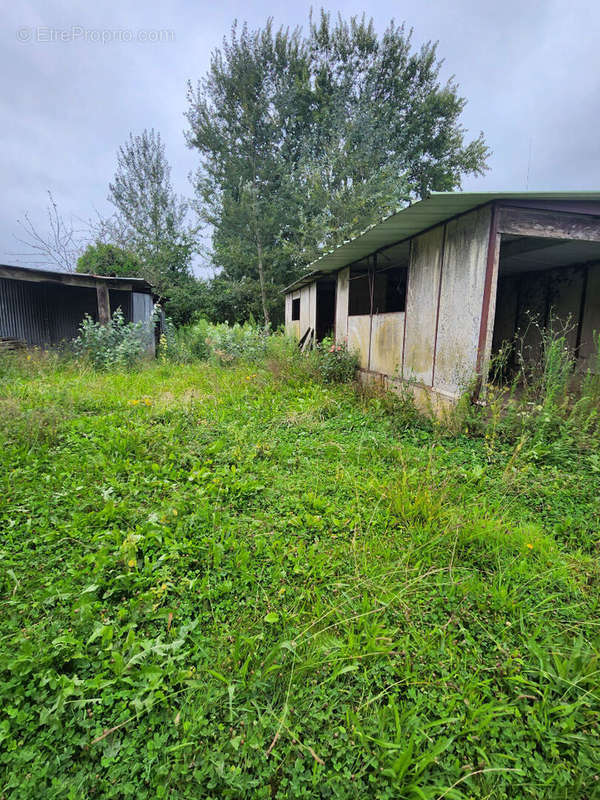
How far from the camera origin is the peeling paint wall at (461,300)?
164 inches

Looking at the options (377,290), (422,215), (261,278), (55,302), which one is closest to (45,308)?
(55,302)

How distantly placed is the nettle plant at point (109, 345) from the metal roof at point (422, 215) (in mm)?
4916

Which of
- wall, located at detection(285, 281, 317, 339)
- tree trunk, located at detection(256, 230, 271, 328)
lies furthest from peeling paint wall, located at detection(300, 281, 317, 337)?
tree trunk, located at detection(256, 230, 271, 328)

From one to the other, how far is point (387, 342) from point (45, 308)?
978 cm

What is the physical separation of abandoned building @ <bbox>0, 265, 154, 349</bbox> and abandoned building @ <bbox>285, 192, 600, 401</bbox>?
219 inches

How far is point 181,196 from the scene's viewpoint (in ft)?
72.3

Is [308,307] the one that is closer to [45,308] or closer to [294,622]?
[45,308]

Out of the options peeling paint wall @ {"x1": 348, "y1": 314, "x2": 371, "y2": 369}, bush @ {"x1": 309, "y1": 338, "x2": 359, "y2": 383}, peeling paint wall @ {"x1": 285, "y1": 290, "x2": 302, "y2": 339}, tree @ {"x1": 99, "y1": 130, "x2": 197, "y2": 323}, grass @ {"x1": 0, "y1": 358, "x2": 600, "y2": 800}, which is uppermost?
tree @ {"x1": 99, "y1": 130, "x2": 197, "y2": 323}

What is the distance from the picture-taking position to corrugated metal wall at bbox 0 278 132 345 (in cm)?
950

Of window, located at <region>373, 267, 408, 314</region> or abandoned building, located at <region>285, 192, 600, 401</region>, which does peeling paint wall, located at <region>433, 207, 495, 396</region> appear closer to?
abandoned building, located at <region>285, 192, 600, 401</region>

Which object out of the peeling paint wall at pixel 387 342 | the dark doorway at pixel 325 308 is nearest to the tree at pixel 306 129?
the dark doorway at pixel 325 308

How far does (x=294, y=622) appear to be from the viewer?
1.82 m

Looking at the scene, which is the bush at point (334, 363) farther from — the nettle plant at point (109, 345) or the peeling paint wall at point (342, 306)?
the nettle plant at point (109, 345)

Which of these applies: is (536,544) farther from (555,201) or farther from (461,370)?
(555,201)
